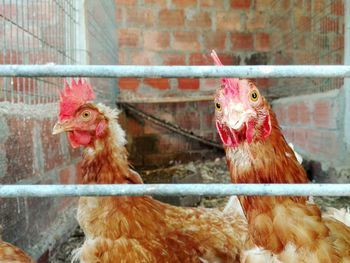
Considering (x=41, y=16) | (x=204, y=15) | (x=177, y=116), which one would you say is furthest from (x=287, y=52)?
(x=41, y=16)

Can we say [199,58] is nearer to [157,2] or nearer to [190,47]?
[190,47]

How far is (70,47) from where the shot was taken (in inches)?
85.0

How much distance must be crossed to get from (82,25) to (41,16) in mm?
498

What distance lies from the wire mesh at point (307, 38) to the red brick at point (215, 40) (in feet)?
1.66

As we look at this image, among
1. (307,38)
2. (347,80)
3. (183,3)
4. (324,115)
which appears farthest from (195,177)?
(183,3)

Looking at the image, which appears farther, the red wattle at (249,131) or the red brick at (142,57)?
the red brick at (142,57)

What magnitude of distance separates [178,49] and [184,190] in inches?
139

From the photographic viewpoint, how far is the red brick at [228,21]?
13.5ft

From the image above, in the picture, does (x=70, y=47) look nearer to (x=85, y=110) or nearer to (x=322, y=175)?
(x=85, y=110)

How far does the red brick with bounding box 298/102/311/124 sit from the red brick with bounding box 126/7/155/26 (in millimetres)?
1723

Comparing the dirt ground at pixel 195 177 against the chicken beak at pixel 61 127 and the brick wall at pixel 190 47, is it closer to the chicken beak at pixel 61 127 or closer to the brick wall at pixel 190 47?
the brick wall at pixel 190 47

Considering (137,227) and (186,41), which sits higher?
(186,41)

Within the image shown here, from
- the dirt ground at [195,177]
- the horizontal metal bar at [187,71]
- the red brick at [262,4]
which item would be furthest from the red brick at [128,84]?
the horizontal metal bar at [187,71]

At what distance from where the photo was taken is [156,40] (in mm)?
4051
